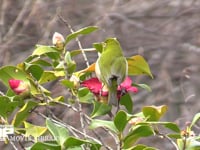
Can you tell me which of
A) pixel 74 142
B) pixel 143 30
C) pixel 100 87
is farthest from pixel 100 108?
pixel 143 30

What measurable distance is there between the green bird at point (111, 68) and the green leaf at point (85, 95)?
1.9 inches

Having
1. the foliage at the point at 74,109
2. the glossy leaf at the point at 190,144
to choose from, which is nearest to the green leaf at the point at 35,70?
the foliage at the point at 74,109

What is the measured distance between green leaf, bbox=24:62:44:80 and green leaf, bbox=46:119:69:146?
159 millimetres

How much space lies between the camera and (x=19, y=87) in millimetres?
1231

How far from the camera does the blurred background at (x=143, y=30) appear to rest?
13.8ft

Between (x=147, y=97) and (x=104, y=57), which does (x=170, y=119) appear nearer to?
(x=147, y=97)

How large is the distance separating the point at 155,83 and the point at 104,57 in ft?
10.8

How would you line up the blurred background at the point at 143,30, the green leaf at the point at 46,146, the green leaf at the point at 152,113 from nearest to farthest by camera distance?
the green leaf at the point at 46,146, the green leaf at the point at 152,113, the blurred background at the point at 143,30

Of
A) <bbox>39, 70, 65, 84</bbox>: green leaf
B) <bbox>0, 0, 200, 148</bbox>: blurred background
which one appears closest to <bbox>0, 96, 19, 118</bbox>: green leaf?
<bbox>39, 70, 65, 84</bbox>: green leaf

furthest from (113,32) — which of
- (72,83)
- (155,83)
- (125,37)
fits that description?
(72,83)

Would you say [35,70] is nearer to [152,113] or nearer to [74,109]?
[74,109]

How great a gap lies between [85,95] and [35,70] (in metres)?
0.11

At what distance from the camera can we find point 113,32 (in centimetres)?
439

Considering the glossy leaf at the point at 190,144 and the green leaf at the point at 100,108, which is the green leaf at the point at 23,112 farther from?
the glossy leaf at the point at 190,144
